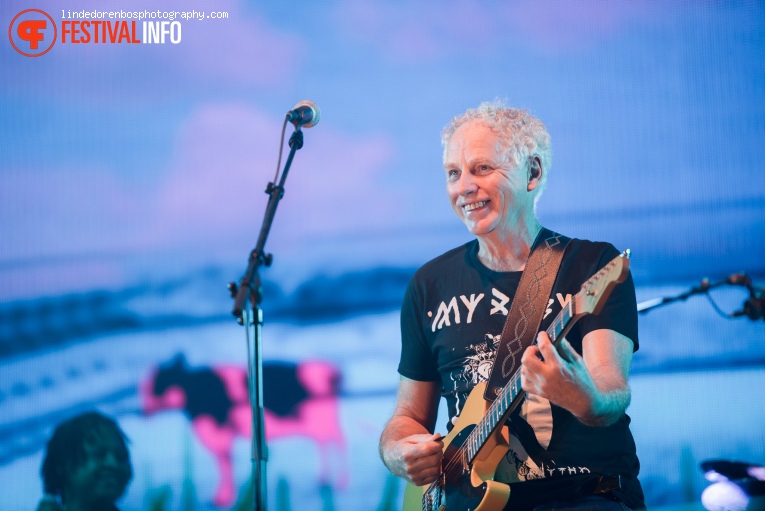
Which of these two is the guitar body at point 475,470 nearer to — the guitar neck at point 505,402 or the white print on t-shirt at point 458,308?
the guitar neck at point 505,402

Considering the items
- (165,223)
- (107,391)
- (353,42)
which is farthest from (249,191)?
(107,391)

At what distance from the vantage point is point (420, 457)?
114 inches

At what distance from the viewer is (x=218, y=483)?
4113mm

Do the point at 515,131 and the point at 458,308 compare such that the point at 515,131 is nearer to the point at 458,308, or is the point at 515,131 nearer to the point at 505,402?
the point at 458,308

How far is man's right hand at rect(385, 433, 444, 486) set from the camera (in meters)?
2.88

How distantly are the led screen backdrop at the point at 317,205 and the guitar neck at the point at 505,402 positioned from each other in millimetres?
1275

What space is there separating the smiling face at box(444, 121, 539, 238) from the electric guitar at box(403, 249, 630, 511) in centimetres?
57

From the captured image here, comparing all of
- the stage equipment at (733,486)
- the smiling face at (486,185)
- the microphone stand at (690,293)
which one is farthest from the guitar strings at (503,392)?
the stage equipment at (733,486)

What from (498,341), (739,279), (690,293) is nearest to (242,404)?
(498,341)

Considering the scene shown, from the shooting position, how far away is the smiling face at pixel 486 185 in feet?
10.3

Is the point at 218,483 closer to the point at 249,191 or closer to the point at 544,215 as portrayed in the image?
the point at 249,191

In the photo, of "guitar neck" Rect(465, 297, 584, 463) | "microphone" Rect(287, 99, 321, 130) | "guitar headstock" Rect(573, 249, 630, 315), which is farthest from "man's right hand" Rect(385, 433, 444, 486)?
"microphone" Rect(287, 99, 321, 130)

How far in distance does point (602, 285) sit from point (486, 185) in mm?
882

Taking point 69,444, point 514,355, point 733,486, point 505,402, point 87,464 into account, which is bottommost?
point 733,486
